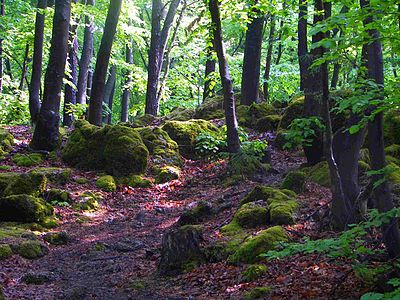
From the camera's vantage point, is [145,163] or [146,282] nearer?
[146,282]

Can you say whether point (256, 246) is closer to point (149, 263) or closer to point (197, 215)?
point (149, 263)

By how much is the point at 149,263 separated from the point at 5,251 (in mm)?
2174

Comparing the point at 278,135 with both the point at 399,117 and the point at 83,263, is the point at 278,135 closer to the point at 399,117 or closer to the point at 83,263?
the point at 399,117

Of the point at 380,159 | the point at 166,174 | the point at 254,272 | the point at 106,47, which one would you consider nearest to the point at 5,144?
the point at 106,47

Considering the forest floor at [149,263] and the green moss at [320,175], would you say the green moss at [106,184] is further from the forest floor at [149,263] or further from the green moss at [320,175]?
the green moss at [320,175]

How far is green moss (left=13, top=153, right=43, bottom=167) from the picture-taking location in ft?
37.4

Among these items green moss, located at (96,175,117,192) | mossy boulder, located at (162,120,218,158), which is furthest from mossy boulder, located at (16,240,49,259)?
mossy boulder, located at (162,120,218,158)

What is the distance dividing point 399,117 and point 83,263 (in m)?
7.38

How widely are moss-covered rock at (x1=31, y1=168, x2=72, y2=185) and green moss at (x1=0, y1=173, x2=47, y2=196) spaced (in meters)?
1.01

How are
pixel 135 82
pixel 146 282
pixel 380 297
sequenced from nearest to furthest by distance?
1. pixel 380 297
2. pixel 146 282
3. pixel 135 82

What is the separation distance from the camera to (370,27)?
3.67 meters

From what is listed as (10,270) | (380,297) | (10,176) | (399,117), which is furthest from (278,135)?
(380,297)

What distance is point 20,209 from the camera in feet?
27.2

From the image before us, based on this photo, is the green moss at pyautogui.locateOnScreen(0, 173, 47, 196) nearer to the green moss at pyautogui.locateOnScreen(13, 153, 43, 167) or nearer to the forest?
the forest
